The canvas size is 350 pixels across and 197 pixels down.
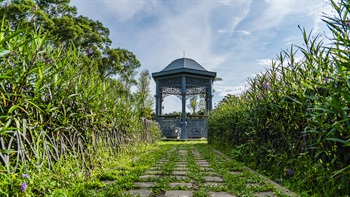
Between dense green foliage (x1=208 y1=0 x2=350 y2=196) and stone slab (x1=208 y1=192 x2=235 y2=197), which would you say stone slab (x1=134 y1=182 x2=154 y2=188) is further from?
dense green foliage (x1=208 y1=0 x2=350 y2=196)

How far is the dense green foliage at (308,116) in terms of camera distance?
5.15 ft

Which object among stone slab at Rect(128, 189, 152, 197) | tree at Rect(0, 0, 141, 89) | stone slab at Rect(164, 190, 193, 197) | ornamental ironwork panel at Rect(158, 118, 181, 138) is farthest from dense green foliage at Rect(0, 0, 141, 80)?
stone slab at Rect(164, 190, 193, 197)

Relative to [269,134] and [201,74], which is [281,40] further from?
[201,74]

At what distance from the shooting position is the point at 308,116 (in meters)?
2.24

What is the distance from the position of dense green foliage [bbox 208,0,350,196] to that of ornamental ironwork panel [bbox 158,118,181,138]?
10235 millimetres

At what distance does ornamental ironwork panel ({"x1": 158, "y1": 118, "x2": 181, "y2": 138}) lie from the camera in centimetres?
1425

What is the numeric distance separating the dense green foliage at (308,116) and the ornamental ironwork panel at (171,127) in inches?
403

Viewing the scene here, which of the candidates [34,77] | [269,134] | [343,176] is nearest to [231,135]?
[269,134]

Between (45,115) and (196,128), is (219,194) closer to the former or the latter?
(45,115)

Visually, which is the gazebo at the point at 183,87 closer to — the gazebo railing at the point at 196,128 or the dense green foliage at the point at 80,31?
the gazebo railing at the point at 196,128

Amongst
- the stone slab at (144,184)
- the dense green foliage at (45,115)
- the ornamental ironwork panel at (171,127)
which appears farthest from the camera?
the ornamental ironwork panel at (171,127)

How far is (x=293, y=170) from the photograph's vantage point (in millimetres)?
2438

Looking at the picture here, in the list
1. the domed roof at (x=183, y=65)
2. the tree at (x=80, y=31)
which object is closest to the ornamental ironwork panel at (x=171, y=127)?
the domed roof at (x=183, y=65)

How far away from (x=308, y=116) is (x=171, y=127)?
12366mm
